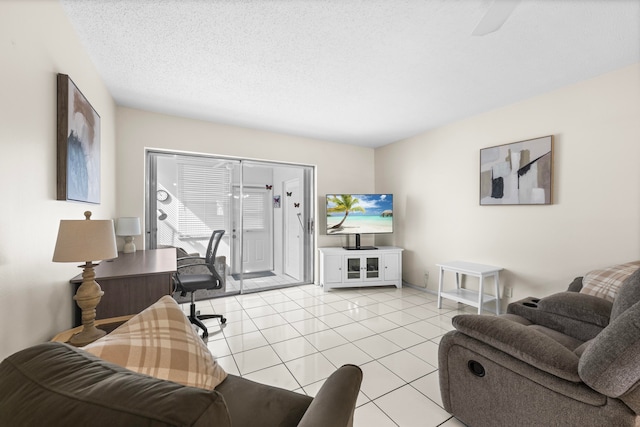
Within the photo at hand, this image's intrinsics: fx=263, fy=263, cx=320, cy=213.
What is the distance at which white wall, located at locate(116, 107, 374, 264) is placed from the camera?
3.19 m

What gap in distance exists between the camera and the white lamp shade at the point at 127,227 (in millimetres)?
2873

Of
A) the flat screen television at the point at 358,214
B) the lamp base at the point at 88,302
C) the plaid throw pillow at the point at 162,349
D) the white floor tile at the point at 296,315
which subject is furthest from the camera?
the flat screen television at the point at 358,214

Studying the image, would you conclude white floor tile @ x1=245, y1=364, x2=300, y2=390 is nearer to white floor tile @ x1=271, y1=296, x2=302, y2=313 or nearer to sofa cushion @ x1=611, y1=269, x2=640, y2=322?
white floor tile @ x1=271, y1=296, x2=302, y2=313

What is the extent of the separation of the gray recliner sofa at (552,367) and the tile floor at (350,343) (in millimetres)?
346

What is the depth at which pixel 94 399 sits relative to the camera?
428 millimetres

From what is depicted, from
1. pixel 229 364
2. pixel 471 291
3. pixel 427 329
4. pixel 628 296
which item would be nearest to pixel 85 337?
pixel 229 364

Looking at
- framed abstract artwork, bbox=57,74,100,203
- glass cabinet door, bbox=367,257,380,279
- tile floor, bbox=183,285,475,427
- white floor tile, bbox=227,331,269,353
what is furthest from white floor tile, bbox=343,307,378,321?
framed abstract artwork, bbox=57,74,100,203

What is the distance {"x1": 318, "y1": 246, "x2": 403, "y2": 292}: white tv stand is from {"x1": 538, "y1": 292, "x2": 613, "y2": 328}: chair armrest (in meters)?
2.42

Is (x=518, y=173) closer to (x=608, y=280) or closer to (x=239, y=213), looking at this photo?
(x=608, y=280)

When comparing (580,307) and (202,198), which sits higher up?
(202,198)

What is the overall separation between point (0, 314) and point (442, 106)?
3813 millimetres

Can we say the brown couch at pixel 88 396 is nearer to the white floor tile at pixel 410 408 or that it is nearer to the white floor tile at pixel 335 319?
the white floor tile at pixel 410 408

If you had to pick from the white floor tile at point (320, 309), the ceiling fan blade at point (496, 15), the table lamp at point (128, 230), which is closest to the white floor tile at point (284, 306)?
the white floor tile at point (320, 309)

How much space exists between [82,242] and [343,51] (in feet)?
6.89
